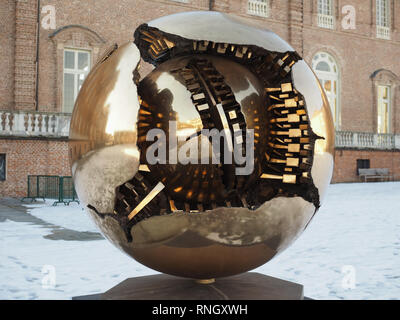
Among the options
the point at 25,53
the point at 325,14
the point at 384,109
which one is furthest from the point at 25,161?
the point at 384,109

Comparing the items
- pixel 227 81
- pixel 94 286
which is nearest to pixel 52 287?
pixel 94 286

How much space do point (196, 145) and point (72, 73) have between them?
48.8 ft

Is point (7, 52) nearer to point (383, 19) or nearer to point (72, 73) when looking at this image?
point (72, 73)

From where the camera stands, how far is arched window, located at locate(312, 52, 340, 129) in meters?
20.2

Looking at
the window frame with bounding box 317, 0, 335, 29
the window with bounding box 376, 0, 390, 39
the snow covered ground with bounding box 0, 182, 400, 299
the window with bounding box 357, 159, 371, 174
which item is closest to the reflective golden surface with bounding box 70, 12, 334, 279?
the snow covered ground with bounding box 0, 182, 400, 299

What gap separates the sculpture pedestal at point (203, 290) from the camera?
2.26m

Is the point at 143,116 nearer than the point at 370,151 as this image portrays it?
Yes

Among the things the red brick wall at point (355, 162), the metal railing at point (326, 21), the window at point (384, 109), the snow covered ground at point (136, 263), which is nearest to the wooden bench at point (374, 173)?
the red brick wall at point (355, 162)

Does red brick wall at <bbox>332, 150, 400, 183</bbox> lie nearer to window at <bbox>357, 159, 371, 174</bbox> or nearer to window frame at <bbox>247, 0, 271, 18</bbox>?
window at <bbox>357, 159, 371, 174</bbox>

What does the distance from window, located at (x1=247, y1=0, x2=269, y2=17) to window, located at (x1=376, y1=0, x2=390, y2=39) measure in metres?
7.14

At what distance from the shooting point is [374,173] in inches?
801

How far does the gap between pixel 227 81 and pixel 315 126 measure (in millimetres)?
537
